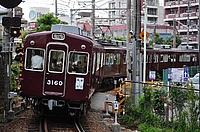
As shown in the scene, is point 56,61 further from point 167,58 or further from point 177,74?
point 167,58

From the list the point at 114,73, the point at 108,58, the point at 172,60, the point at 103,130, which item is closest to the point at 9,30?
the point at 103,130

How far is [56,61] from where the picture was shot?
1184 centimetres

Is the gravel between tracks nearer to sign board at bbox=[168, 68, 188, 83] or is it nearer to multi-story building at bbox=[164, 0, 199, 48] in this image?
sign board at bbox=[168, 68, 188, 83]

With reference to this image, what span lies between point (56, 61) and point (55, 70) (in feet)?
0.95

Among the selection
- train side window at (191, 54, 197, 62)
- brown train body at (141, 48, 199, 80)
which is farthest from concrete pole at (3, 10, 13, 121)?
train side window at (191, 54, 197, 62)

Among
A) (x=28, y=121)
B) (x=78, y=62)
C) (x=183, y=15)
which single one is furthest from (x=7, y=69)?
(x=183, y=15)

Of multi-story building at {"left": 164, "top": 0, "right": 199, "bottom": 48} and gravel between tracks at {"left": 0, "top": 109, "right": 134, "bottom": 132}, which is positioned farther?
multi-story building at {"left": 164, "top": 0, "right": 199, "bottom": 48}

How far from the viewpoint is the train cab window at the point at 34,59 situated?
11.8m

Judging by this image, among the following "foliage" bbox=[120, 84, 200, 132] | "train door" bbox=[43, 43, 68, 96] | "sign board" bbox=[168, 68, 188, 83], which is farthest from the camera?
Answer: "sign board" bbox=[168, 68, 188, 83]

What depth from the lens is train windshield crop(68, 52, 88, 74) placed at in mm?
11805

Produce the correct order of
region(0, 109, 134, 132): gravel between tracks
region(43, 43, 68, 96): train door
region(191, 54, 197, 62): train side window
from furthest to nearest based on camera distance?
region(191, 54, 197, 62): train side window, region(43, 43, 68, 96): train door, region(0, 109, 134, 132): gravel between tracks

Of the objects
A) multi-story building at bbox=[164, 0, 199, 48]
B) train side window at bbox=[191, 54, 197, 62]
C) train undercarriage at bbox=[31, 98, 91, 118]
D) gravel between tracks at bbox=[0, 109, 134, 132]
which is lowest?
gravel between tracks at bbox=[0, 109, 134, 132]

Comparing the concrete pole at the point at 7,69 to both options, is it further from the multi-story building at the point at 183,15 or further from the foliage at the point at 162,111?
the multi-story building at the point at 183,15

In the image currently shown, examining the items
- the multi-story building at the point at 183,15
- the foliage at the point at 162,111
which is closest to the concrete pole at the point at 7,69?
the foliage at the point at 162,111
